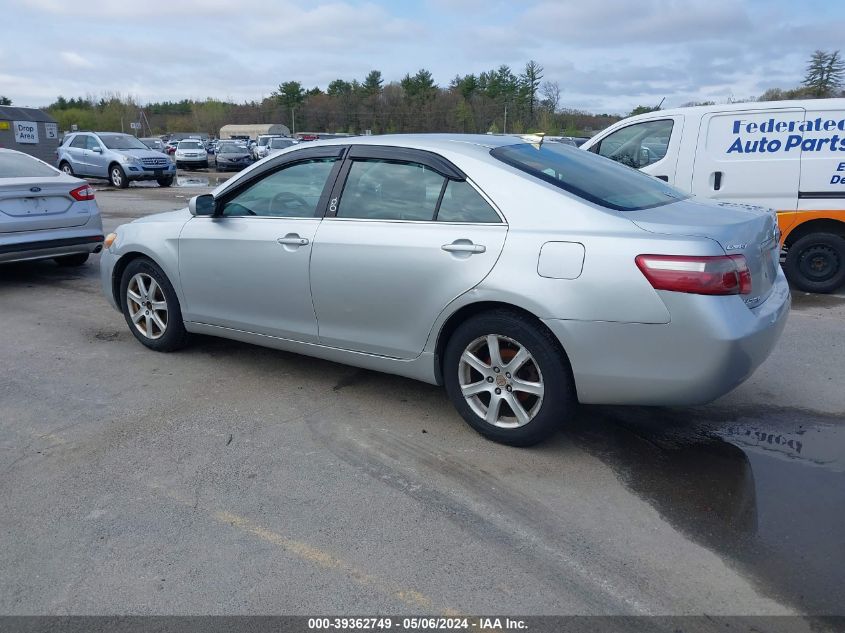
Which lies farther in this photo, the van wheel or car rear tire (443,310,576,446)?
the van wheel

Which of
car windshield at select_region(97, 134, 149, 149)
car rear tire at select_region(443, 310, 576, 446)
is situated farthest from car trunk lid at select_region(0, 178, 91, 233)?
car windshield at select_region(97, 134, 149, 149)

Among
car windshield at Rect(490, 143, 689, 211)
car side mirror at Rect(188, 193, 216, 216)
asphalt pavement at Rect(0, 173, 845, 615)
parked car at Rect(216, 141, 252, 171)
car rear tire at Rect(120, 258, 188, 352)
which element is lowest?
asphalt pavement at Rect(0, 173, 845, 615)

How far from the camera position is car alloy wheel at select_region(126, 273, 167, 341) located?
5539 mm

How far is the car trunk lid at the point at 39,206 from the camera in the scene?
7.66m

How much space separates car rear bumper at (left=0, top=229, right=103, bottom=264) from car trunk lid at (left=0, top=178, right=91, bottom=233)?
0.11 metres

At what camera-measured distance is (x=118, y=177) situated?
22719 mm

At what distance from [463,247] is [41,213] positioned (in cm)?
602

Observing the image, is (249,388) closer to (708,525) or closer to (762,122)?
(708,525)

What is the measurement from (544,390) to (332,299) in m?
1.44

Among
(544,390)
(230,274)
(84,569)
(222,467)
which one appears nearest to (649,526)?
(544,390)

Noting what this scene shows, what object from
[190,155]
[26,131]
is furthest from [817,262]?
[190,155]

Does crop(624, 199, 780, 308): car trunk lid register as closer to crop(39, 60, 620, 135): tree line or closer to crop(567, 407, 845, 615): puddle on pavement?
crop(567, 407, 845, 615): puddle on pavement

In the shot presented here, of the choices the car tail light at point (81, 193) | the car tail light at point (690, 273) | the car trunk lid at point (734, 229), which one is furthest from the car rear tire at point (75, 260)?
the car tail light at point (690, 273)

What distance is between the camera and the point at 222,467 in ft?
12.4
